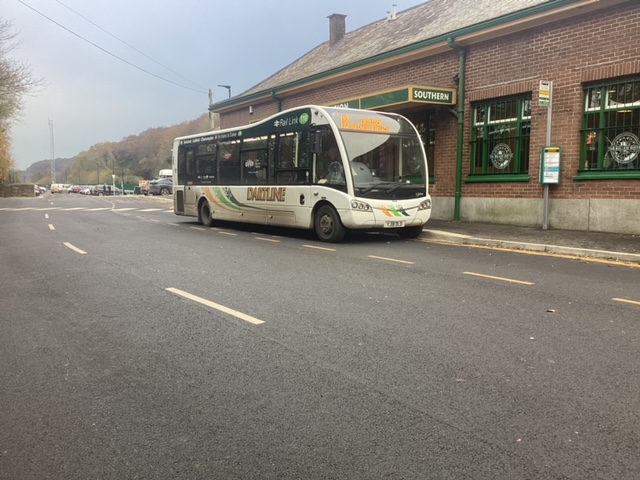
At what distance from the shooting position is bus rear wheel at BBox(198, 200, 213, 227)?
17797mm

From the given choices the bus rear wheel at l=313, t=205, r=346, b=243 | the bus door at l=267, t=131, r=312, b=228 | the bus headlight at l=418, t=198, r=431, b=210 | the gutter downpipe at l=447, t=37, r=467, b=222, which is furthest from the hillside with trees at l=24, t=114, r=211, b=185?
the bus headlight at l=418, t=198, r=431, b=210

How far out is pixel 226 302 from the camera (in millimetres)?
6285

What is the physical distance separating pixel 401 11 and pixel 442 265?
60.7 feet

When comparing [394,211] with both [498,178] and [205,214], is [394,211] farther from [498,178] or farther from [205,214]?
[205,214]

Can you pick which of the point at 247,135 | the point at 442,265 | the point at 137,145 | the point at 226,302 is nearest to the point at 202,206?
the point at 247,135

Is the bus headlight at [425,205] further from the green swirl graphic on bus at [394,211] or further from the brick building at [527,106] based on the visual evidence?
the brick building at [527,106]

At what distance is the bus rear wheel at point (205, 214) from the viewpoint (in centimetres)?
1780

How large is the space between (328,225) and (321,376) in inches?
329

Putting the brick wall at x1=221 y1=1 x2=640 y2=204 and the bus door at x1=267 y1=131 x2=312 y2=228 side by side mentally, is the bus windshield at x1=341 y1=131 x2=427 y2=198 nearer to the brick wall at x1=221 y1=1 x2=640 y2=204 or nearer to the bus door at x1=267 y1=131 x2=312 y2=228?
the bus door at x1=267 y1=131 x2=312 y2=228

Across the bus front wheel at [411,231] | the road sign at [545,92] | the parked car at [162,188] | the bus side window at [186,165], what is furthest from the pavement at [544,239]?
the parked car at [162,188]

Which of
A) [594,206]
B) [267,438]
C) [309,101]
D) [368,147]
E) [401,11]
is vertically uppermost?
[401,11]

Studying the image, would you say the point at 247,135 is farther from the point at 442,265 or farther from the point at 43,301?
the point at 43,301

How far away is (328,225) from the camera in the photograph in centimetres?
1223

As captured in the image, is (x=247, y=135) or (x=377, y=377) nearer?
(x=377, y=377)
